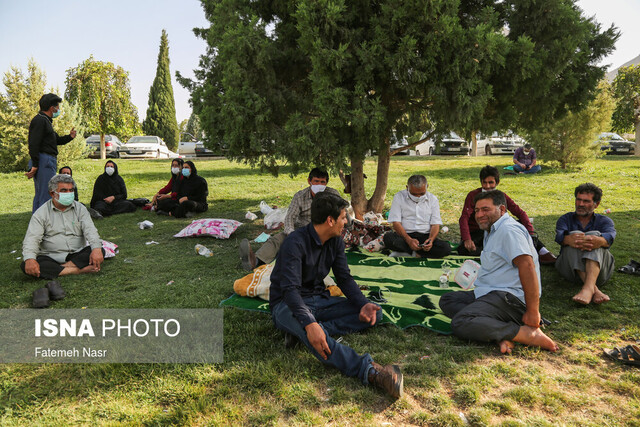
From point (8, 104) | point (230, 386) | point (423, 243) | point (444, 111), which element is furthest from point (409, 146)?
point (8, 104)

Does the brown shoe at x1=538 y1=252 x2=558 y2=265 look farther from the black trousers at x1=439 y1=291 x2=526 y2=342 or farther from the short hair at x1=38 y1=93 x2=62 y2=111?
the short hair at x1=38 y1=93 x2=62 y2=111

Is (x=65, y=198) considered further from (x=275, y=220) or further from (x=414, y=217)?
(x=414, y=217)

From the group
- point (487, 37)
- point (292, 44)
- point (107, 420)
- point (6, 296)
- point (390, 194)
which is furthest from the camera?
point (390, 194)

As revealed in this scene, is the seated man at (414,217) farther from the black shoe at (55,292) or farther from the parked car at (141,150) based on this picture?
the parked car at (141,150)

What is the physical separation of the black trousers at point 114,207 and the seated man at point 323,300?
709 cm

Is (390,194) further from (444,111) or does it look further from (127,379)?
(127,379)

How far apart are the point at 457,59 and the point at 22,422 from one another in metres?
5.68

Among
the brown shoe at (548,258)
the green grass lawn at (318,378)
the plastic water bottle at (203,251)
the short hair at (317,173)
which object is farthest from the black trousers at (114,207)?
the brown shoe at (548,258)

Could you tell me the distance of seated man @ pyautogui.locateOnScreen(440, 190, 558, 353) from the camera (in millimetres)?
3264

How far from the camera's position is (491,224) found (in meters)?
3.61

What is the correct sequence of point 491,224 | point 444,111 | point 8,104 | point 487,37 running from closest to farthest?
point 491,224, point 487,37, point 444,111, point 8,104

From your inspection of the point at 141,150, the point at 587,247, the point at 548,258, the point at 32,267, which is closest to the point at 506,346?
the point at 587,247

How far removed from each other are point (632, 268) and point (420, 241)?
2.54 m

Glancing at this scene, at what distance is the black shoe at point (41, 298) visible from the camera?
410cm
